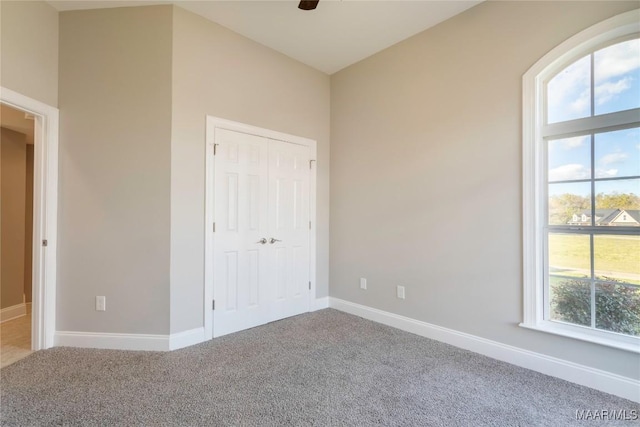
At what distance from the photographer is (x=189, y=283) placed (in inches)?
105

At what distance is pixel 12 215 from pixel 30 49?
2.20 m

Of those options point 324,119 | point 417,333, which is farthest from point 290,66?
point 417,333

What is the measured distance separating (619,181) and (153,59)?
12.7ft

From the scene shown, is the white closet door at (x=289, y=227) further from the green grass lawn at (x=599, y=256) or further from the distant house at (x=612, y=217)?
the distant house at (x=612, y=217)

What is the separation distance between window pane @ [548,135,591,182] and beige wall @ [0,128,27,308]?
5.71m

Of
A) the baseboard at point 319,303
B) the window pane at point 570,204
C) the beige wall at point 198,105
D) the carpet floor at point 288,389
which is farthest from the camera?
the baseboard at point 319,303

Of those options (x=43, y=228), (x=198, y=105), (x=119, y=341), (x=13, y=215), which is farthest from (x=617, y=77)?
(x=13, y=215)

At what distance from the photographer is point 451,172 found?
107 inches

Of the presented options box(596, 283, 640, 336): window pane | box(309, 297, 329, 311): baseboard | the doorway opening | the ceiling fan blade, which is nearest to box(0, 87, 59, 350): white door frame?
the doorway opening

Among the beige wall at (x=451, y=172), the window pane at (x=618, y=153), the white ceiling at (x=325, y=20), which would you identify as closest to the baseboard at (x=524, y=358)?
the beige wall at (x=451, y=172)

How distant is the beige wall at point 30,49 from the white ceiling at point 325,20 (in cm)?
20

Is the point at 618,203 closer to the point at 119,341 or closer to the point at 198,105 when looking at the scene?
the point at 198,105

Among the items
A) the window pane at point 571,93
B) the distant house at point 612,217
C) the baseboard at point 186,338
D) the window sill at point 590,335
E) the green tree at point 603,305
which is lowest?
the baseboard at point 186,338

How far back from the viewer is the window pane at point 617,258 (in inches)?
76.0
